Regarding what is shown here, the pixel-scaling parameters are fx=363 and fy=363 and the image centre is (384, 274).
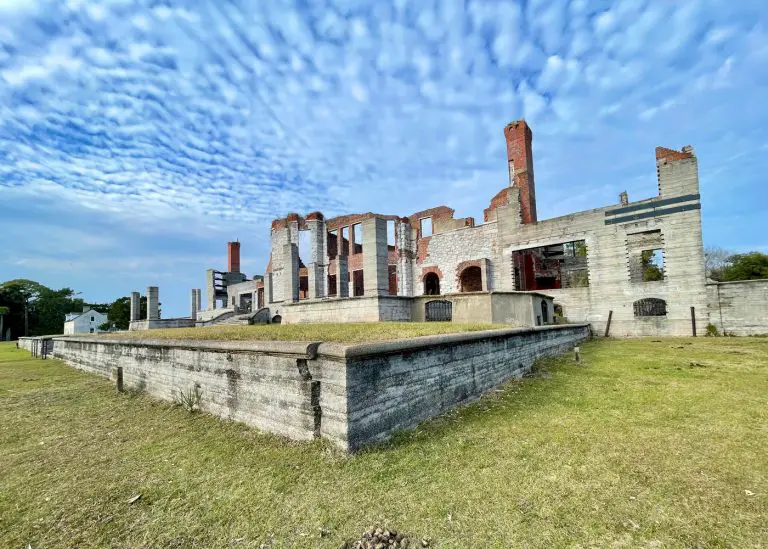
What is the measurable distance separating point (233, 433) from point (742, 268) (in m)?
37.7

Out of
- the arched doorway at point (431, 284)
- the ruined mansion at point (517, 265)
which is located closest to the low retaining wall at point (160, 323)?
the ruined mansion at point (517, 265)

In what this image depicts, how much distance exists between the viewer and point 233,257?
131 ft

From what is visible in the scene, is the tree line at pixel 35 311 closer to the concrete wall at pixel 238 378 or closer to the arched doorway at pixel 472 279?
the arched doorway at pixel 472 279

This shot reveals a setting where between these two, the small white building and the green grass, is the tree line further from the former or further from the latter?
the green grass

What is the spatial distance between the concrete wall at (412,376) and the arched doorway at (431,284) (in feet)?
62.1

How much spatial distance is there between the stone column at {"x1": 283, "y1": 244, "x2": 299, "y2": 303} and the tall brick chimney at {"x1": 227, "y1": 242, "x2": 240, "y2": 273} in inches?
1032

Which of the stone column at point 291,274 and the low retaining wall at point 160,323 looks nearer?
the stone column at point 291,274

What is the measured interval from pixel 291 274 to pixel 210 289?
2480cm

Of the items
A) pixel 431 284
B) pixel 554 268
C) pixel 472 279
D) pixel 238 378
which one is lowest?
pixel 238 378

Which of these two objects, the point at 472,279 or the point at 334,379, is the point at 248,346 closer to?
the point at 334,379

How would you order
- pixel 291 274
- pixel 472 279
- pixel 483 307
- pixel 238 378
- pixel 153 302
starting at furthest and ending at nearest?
pixel 153 302, pixel 472 279, pixel 291 274, pixel 483 307, pixel 238 378

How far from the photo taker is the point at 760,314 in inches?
631

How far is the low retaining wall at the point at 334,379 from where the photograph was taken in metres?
4.01

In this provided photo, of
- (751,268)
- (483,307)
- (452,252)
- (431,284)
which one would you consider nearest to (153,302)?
(431,284)
